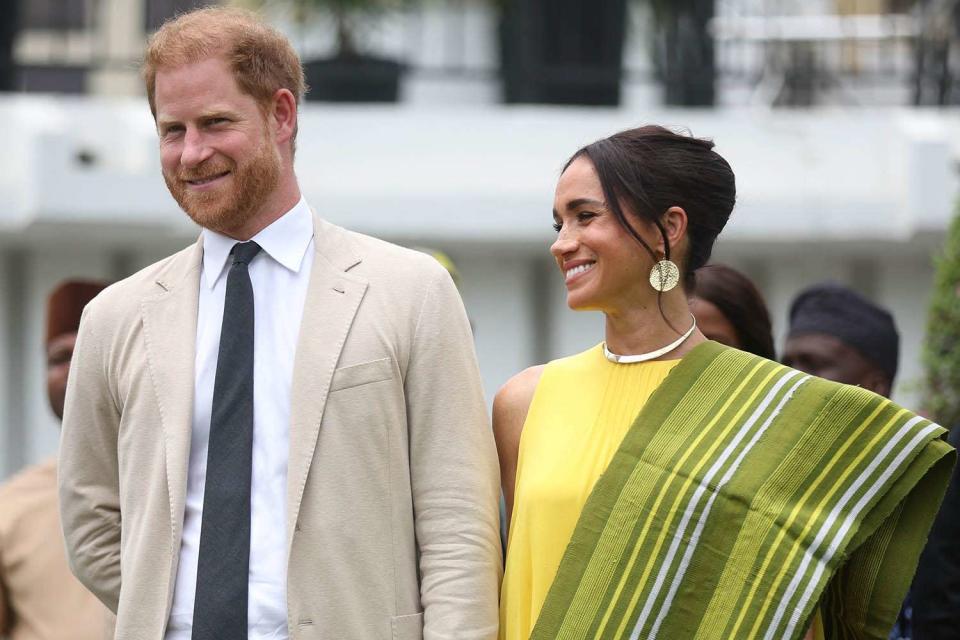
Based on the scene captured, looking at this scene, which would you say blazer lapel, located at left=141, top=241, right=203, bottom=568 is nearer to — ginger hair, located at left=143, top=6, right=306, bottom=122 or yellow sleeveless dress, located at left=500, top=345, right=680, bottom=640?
ginger hair, located at left=143, top=6, right=306, bottom=122

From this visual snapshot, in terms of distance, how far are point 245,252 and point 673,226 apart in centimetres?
86

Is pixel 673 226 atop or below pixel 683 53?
below

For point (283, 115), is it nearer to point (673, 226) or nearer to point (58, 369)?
point (673, 226)

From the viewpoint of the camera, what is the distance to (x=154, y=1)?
30.9 feet

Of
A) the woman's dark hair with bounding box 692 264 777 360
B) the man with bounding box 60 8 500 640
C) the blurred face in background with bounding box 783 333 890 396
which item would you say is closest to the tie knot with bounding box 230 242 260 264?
the man with bounding box 60 8 500 640

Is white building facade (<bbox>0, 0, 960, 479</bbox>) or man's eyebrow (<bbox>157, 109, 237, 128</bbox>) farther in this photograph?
white building facade (<bbox>0, 0, 960, 479</bbox>)

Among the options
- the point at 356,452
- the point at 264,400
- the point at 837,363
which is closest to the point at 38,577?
the point at 264,400

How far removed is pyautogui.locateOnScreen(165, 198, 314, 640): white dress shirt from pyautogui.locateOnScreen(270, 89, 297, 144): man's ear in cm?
15

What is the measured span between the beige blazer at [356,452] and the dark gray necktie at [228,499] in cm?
7

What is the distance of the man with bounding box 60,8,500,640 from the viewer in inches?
121

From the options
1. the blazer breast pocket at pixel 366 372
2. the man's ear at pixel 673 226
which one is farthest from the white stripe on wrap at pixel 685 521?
the blazer breast pocket at pixel 366 372

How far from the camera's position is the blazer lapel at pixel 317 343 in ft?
10.1

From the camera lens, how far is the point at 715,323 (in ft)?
14.6

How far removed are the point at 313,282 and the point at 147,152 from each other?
16.5 ft
